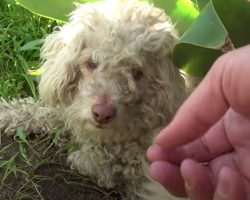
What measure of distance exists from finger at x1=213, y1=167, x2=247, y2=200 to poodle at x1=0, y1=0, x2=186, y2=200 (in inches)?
31.4

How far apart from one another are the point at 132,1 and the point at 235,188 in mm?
1126

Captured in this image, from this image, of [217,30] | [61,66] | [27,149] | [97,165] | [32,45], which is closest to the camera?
[217,30]

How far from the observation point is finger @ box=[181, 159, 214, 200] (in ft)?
3.75

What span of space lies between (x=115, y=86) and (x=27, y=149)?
0.58m

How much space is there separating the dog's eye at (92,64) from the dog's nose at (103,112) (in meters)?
0.17

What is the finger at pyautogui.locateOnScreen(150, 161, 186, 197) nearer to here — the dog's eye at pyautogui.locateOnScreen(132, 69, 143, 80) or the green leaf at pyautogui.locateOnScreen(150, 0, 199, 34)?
the dog's eye at pyautogui.locateOnScreen(132, 69, 143, 80)

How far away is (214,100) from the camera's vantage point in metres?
1.17

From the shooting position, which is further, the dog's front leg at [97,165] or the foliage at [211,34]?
the dog's front leg at [97,165]

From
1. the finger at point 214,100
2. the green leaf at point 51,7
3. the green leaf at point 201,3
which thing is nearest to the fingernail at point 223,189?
the finger at point 214,100

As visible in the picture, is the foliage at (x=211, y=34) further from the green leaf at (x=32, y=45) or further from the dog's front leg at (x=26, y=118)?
the green leaf at (x=32, y=45)

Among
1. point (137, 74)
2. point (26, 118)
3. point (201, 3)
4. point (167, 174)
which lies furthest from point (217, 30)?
point (26, 118)

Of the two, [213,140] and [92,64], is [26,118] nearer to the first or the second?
[92,64]

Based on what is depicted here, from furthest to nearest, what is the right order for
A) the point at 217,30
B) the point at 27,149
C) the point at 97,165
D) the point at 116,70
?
the point at 27,149, the point at 97,165, the point at 116,70, the point at 217,30

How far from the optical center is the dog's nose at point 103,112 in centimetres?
189
